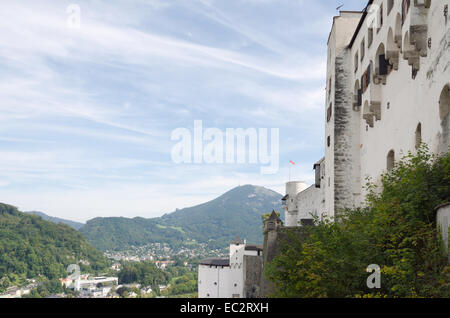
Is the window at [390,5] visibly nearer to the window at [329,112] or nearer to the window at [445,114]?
the window at [445,114]

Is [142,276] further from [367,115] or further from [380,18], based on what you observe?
[380,18]

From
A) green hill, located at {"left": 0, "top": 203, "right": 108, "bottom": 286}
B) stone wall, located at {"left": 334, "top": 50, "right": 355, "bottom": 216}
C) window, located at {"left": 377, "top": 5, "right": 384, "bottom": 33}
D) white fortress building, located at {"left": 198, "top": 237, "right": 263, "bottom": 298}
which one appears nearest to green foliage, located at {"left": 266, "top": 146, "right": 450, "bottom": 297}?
window, located at {"left": 377, "top": 5, "right": 384, "bottom": 33}

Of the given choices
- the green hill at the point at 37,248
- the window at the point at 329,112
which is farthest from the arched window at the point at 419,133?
the green hill at the point at 37,248

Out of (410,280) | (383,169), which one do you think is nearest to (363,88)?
(383,169)

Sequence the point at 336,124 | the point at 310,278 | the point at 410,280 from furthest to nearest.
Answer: the point at 336,124 → the point at 310,278 → the point at 410,280

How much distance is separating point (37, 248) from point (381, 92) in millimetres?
171081

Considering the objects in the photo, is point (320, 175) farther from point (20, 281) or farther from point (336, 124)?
point (20, 281)

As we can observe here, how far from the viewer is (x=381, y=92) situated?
2200 cm

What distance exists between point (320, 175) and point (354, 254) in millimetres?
21461

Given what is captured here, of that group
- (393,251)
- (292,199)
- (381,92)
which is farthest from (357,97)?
(292,199)

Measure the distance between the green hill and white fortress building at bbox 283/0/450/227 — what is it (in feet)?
476

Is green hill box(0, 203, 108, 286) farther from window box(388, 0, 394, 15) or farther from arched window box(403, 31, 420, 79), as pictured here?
arched window box(403, 31, 420, 79)
